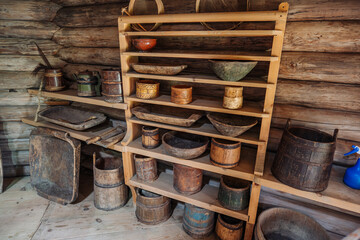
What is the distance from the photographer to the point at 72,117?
8.56ft

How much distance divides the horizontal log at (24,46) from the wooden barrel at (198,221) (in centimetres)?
238

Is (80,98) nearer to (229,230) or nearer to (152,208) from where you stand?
(152,208)

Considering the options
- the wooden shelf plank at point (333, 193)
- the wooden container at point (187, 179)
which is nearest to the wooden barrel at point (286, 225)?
the wooden shelf plank at point (333, 193)

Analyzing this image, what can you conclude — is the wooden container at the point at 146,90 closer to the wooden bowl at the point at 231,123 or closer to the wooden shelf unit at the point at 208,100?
the wooden shelf unit at the point at 208,100

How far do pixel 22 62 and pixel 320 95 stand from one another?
10.4ft

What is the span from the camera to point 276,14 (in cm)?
140

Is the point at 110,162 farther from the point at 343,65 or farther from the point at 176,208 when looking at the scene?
the point at 343,65

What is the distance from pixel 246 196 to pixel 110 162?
5.30 ft

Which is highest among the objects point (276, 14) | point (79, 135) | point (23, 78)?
point (276, 14)

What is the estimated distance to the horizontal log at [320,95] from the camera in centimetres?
170

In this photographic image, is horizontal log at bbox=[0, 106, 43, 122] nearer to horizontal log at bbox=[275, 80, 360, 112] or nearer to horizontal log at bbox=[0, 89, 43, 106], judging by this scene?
horizontal log at bbox=[0, 89, 43, 106]

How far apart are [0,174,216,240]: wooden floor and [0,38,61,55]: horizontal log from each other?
66.8 inches

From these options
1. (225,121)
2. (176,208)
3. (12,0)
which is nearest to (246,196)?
(225,121)

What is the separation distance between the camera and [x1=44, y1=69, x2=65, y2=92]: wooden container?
8.12 ft
